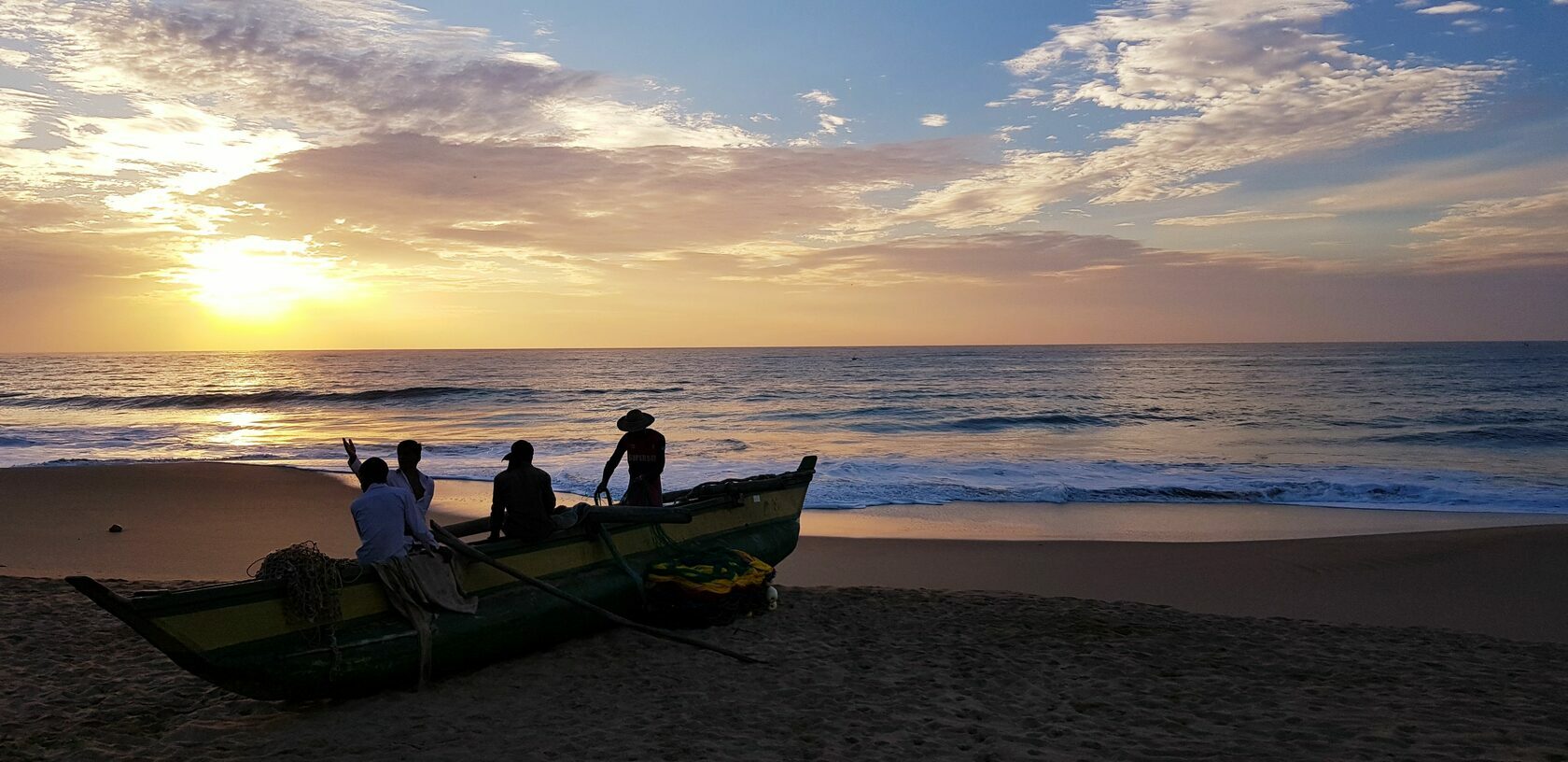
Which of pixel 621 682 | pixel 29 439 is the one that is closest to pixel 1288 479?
pixel 621 682

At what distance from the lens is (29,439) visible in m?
26.1

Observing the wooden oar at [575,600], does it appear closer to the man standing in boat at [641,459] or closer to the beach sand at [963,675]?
the beach sand at [963,675]

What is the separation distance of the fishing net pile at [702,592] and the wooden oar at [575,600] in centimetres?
30

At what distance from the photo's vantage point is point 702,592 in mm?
7715

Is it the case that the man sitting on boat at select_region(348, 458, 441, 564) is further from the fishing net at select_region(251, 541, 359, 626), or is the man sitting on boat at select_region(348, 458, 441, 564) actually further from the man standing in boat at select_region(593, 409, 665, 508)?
the man standing in boat at select_region(593, 409, 665, 508)

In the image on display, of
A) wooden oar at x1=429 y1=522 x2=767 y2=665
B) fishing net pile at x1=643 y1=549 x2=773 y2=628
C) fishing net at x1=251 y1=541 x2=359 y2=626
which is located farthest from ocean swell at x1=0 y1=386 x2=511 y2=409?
fishing net at x1=251 y1=541 x2=359 y2=626

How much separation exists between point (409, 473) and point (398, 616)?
1.30 meters

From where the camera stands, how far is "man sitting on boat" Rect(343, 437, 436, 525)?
641cm

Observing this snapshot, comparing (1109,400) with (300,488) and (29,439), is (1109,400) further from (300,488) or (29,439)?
(29,439)

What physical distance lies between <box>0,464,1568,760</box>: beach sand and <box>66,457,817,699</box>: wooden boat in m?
0.22

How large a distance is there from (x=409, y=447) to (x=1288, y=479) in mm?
16778

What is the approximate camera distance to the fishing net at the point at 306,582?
5367 millimetres

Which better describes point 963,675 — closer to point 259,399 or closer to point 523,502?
point 523,502

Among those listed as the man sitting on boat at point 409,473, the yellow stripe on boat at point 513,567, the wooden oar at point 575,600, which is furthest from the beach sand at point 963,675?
the man sitting on boat at point 409,473
